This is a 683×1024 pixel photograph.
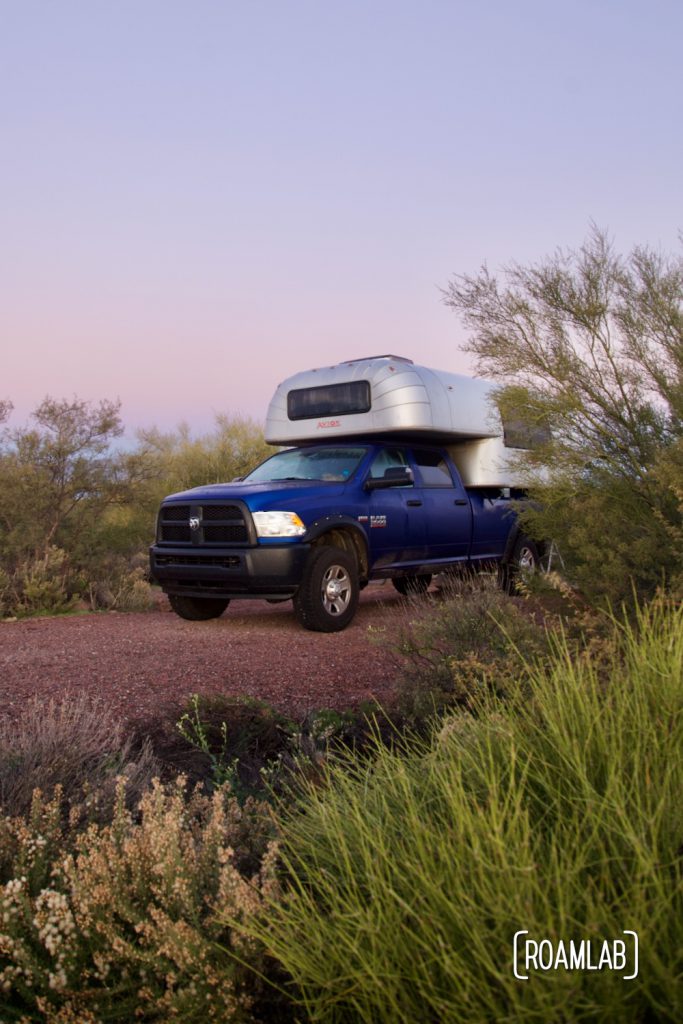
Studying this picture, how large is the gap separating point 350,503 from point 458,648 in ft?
14.1

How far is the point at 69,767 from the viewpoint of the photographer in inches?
155

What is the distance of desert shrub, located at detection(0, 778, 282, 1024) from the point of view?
8.05 feet

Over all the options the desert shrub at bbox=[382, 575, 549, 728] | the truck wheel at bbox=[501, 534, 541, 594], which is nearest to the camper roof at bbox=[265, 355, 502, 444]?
the truck wheel at bbox=[501, 534, 541, 594]

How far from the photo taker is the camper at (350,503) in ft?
30.5

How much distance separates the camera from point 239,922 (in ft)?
8.46

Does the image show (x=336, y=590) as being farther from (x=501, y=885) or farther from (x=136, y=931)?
(x=501, y=885)

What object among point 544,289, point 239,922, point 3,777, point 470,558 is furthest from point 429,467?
point 239,922

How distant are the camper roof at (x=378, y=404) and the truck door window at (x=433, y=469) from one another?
256 millimetres

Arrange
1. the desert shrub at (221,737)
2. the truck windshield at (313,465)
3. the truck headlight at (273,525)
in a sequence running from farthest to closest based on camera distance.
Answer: the truck windshield at (313,465) → the truck headlight at (273,525) → the desert shrub at (221,737)

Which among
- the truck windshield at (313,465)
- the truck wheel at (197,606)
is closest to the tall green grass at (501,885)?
the truck wheel at (197,606)

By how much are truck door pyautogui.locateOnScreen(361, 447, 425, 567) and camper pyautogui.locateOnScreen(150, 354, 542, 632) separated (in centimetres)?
2

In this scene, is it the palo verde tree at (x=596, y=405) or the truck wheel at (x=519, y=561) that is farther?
the truck wheel at (x=519, y=561)

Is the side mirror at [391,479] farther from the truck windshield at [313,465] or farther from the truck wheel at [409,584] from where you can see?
the truck wheel at [409,584]

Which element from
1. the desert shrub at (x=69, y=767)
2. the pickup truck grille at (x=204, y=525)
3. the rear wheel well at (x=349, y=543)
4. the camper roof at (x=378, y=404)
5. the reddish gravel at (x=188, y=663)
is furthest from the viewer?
the camper roof at (x=378, y=404)
